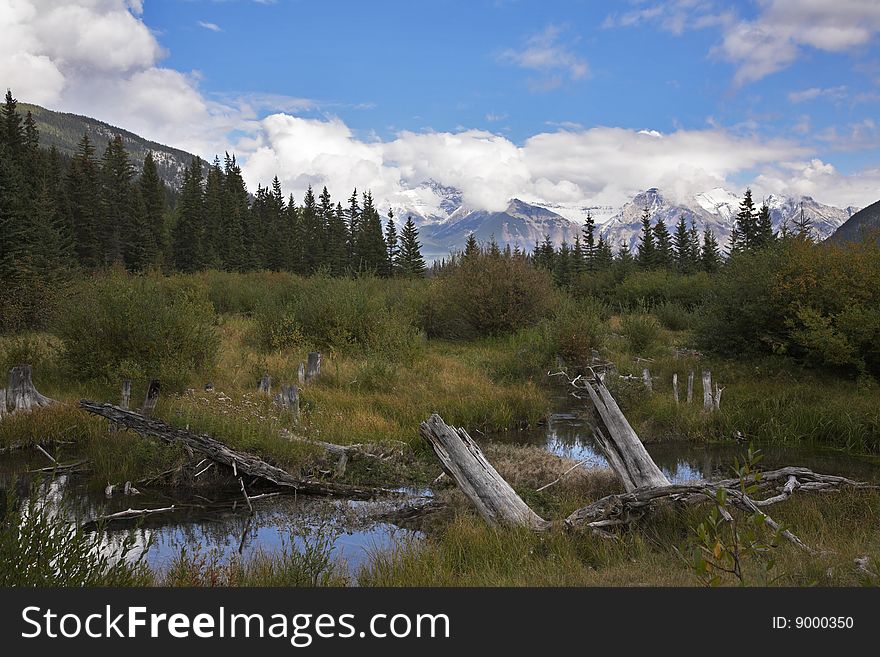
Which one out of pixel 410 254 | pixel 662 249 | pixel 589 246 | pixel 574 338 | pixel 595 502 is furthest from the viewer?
pixel 410 254

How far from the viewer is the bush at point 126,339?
12.2m

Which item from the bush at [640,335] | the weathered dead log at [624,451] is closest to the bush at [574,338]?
the bush at [640,335]

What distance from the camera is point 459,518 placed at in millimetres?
6910

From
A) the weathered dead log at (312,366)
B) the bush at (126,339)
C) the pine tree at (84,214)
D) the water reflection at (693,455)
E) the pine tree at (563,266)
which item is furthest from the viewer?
the pine tree at (563,266)


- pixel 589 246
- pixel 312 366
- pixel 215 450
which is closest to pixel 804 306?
pixel 312 366

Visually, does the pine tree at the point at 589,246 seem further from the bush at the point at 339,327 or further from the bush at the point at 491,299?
the bush at the point at 339,327

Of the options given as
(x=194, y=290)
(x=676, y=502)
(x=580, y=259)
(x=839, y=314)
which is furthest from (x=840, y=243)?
(x=580, y=259)

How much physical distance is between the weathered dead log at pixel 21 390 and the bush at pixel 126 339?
1.64 m

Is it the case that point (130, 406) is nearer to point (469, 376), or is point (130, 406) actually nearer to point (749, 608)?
point (469, 376)

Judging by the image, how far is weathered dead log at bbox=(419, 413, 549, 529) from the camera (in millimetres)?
6719

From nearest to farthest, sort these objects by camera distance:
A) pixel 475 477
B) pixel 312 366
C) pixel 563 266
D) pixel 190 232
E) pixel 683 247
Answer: pixel 475 477, pixel 312 366, pixel 683 247, pixel 563 266, pixel 190 232

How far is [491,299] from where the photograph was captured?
75.5ft

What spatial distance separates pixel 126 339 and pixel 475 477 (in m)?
8.86

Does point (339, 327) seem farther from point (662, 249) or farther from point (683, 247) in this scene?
point (683, 247)
